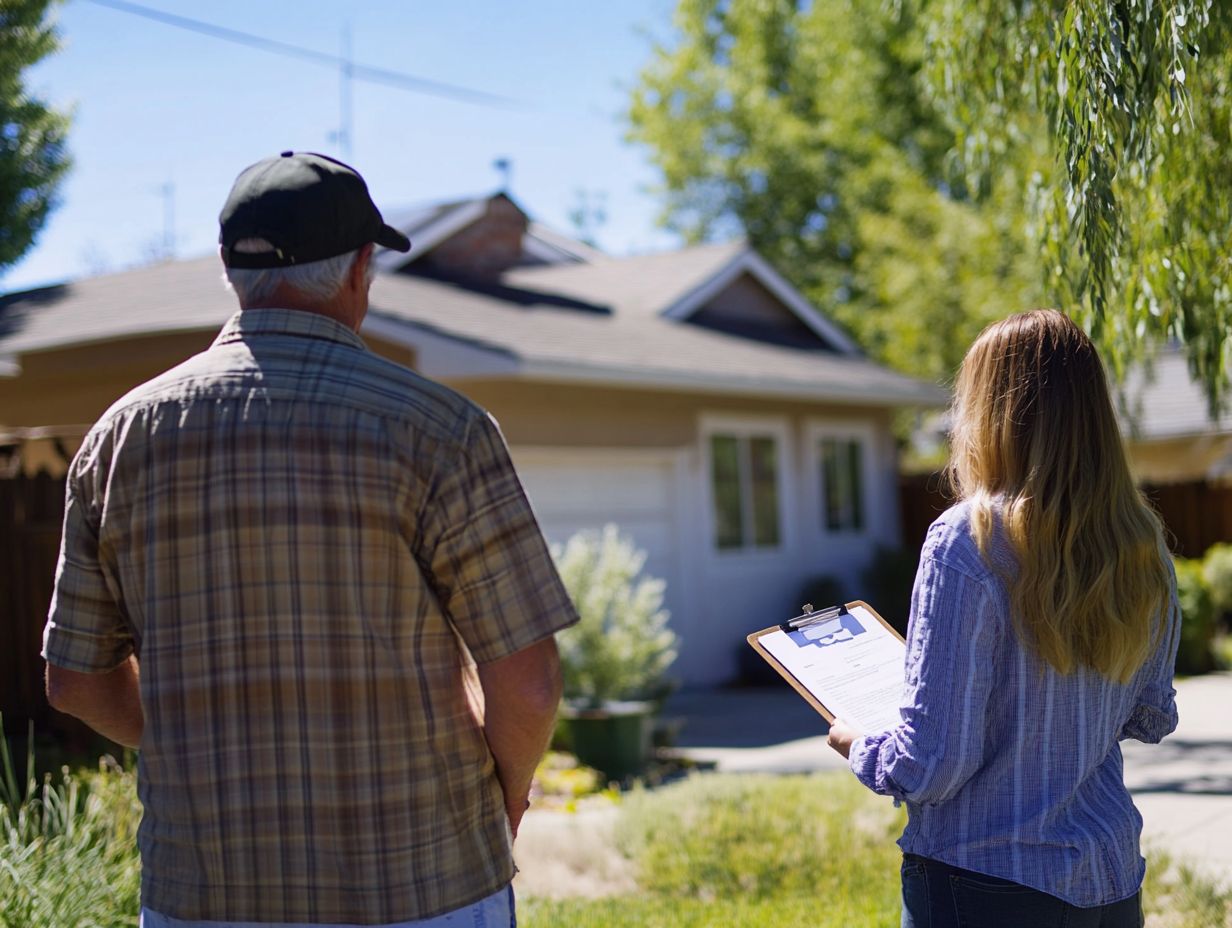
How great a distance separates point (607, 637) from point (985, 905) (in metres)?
6.88

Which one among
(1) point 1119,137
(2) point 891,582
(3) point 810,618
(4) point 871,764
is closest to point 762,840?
(1) point 1119,137

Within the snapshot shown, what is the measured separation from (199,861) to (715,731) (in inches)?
368

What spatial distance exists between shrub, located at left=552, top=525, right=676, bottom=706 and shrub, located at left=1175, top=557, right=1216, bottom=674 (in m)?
6.56

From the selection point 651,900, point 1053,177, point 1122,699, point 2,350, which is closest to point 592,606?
point 651,900

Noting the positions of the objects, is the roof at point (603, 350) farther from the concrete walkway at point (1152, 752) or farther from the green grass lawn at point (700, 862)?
the green grass lawn at point (700, 862)

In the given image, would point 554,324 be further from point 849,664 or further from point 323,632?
point 323,632

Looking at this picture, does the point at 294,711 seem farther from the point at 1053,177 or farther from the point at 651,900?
the point at 1053,177

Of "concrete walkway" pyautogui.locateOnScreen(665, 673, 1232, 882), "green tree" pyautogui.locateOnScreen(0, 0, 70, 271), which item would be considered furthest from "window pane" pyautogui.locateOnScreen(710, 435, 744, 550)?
"green tree" pyautogui.locateOnScreen(0, 0, 70, 271)

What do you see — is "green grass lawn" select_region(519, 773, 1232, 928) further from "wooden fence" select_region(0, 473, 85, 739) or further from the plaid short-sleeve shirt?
"wooden fence" select_region(0, 473, 85, 739)

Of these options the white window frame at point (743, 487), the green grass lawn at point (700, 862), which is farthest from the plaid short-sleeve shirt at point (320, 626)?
the white window frame at point (743, 487)

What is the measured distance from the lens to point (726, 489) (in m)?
15.0

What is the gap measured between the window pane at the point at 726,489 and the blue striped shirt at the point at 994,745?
1213 centimetres

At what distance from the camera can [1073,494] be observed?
8.27 ft

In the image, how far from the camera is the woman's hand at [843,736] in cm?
271
